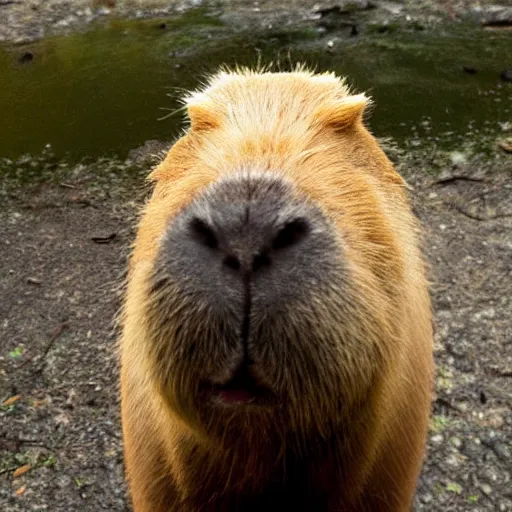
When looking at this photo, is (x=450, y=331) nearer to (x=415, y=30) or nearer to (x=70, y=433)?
(x=70, y=433)

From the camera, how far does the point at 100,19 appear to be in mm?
8523

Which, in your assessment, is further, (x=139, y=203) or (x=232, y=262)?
(x=139, y=203)

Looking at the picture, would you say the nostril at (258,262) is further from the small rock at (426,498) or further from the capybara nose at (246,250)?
the small rock at (426,498)

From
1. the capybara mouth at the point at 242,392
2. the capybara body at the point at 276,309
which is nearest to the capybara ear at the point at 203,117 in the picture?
the capybara body at the point at 276,309

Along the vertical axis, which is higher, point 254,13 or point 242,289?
point 242,289

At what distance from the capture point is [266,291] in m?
1.49

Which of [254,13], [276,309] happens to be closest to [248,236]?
[276,309]

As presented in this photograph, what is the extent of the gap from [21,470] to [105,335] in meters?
1.04

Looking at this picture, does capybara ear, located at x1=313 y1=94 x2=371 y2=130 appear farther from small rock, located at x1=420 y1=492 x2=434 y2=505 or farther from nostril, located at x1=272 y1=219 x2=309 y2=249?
small rock, located at x1=420 y1=492 x2=434 y2=505

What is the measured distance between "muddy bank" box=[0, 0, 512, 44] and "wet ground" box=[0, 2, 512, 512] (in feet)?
0.50

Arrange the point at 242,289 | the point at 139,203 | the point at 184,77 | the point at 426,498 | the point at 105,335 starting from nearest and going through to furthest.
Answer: the point at 242,289, the point at 426,498, the point at 105,335, the point at 139,203, the point at 184,77

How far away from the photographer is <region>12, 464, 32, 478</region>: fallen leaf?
3502mm

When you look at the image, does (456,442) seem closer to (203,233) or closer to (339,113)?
(339,113)

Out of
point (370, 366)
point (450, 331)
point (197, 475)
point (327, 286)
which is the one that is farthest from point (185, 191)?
point (450, 331)
